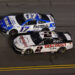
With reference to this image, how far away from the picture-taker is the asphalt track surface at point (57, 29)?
1515 cm

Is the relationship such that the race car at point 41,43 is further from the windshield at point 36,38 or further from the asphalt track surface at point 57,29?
the asphalt track surface at point 57,29

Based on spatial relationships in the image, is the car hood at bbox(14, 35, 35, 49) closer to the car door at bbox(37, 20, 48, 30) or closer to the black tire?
the black tire

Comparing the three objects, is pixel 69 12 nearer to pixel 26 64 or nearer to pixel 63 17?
pixel 63 17

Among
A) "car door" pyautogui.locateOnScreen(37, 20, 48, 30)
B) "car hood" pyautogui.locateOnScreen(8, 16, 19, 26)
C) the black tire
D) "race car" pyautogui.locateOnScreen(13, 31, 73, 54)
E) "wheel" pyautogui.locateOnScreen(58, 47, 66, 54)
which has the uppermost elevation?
"car hood" pyautogui.locateOnScreen(8, 16, 19, 26)

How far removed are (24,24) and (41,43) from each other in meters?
2.67

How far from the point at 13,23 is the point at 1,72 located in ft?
15.3

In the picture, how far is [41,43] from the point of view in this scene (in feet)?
51.5

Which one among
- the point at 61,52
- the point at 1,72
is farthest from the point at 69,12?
the point at 1,72

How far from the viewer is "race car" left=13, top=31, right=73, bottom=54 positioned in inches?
615

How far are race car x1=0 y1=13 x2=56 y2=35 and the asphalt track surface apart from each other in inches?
33.3

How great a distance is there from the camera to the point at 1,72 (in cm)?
1456

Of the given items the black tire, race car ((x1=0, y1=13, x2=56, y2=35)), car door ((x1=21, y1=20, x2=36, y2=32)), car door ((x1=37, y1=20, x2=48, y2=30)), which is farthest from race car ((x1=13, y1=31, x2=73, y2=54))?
car door ((x1=37, y1=20, x2=48, y2=30))

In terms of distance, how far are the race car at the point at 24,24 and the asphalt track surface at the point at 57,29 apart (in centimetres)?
85

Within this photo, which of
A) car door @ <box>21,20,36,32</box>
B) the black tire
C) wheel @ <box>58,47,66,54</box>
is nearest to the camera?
the black tire
